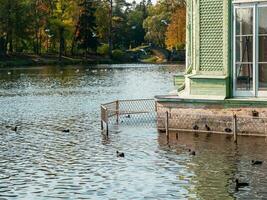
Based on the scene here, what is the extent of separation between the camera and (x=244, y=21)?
2780cm

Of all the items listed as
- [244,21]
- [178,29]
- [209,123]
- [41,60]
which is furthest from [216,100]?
[178,29]

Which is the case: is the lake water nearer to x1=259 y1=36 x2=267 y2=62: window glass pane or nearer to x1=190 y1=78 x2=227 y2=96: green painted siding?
x1=190 y1=78 x2=227 y2=96: green painted siding

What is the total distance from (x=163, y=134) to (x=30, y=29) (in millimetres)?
92445

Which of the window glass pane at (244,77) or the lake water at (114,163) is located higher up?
the window glass pane at (244,77)

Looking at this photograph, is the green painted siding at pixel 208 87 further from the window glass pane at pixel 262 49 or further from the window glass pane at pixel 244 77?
the window glass pane at pixel 262 49

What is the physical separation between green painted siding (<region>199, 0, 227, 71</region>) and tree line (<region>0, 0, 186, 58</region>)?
284 feet

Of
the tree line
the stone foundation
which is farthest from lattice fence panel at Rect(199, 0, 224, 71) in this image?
the tree line

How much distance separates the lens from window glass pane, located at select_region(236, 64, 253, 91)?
27.8m

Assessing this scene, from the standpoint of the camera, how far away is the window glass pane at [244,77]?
27.8 meters

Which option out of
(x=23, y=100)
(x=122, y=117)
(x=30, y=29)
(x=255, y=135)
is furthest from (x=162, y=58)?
(x=255, y=135)

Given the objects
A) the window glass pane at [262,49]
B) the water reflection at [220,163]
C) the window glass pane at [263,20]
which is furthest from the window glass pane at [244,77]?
the water reflection at [220,163]

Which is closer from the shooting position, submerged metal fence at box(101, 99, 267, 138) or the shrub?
submerged metal fence at box(101, 99, 267, 138)

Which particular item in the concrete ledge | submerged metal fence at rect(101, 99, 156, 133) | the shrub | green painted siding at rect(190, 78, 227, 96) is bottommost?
submerged metal fence at rect(101, 99, 156, 133)

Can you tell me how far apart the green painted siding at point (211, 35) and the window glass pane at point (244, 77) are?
77 centimetres
